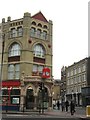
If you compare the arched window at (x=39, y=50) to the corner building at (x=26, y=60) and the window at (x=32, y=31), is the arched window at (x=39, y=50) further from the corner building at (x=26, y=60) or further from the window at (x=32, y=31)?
the window at (x=32, y=31)

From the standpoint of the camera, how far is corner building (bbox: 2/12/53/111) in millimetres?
54781

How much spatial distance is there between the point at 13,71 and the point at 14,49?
403 centimetres

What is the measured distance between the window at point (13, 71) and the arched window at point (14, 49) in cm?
205

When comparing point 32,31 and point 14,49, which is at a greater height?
point 32,31

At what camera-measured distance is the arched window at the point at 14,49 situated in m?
57.5

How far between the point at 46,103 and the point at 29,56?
9.00m

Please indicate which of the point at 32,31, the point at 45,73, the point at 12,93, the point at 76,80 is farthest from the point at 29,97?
the point at 76,80

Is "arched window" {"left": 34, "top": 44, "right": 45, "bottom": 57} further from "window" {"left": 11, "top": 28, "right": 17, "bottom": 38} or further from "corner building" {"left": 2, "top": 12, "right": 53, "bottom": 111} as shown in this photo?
"window" {"left": 11, "top": 28, "right": 17, "bottom": 38}

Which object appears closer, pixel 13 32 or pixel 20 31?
pixel 20 31

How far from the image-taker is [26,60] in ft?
183

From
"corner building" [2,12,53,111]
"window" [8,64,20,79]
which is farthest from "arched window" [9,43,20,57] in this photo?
"window" [8,64,20,79]

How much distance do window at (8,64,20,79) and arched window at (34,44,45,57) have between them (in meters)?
4.19

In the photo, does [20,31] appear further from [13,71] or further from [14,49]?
[13,71]

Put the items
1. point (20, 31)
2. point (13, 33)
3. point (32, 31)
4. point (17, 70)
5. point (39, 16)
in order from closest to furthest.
Result: point (17, 70) < point (20, 31) < point (32, 31) < point (13, 33) < point (39, 16)
